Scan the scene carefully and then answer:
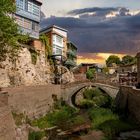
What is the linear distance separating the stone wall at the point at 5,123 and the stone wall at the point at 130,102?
64.9 ft

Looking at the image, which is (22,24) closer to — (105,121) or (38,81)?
(38,81)

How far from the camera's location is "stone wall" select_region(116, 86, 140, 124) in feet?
143

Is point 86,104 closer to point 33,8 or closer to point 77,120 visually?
point 33,8

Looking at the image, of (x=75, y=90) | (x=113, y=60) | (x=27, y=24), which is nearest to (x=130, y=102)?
(x=75, y=90)

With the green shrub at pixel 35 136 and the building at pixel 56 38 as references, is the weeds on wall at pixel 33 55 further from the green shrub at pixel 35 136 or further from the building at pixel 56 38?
the green shrub at pixel 35 136

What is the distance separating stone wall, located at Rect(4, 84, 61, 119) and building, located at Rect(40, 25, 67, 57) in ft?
63.0

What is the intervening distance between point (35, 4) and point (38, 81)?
11456mm

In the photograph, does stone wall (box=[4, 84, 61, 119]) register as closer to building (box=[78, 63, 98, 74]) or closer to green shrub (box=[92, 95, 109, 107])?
green shrub (box=[92, 95, 109, 107])

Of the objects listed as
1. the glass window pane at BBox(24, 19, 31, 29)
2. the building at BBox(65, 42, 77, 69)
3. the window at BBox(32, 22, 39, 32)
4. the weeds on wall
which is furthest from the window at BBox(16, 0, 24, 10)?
the building at BBox(65, 42, 77, 69)

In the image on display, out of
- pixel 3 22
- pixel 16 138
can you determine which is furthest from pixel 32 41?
pixel 16 138

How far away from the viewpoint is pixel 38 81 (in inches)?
2384

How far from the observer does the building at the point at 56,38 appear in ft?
243

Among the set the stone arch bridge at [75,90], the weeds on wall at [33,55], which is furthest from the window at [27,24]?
the stone arch bridge at [75,90]

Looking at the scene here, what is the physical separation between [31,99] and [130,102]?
14985 mm
